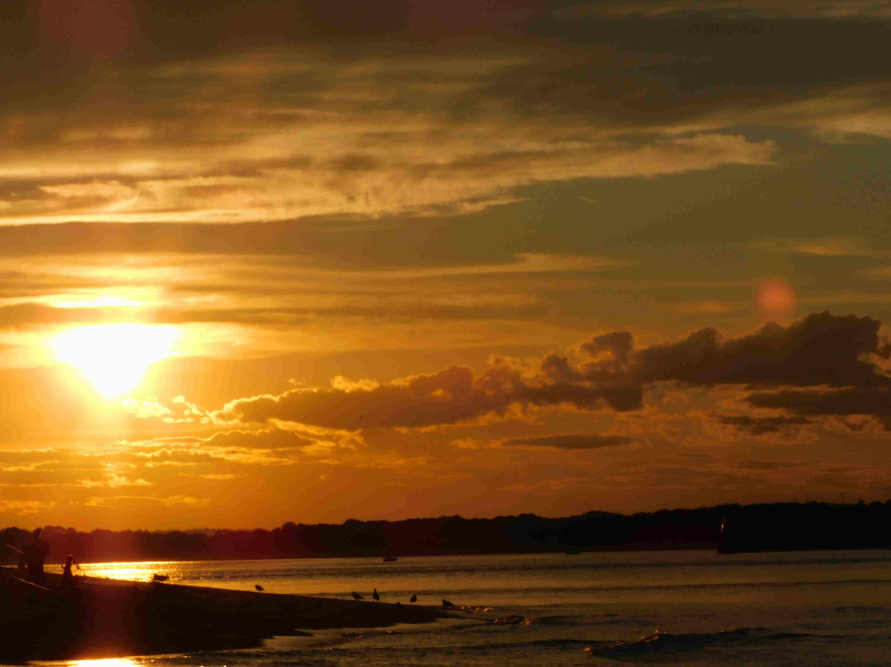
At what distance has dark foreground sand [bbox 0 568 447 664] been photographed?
6372 centimetres

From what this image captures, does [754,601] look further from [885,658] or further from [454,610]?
[885,658]

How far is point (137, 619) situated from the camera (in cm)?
7012

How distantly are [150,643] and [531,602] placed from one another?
53800 mm

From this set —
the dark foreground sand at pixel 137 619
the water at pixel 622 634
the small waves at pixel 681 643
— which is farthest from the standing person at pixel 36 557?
the small waves at pixel 681 643

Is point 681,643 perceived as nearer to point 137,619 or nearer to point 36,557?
point 137,619

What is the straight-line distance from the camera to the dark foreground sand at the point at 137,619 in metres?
63.7

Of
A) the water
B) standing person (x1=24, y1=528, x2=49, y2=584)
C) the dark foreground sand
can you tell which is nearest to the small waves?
the water

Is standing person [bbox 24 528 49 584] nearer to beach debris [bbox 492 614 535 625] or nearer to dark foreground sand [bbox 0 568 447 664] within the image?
dark foreground sand [bbox 0 568 447 664]

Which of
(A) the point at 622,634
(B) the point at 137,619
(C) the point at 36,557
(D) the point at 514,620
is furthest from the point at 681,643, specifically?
(C) the point at 36,557

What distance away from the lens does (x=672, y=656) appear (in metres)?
68.7

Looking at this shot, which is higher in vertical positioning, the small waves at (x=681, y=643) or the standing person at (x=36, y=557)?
the standing person at (x=36, y=557)

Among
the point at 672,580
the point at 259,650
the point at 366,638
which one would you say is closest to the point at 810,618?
the point at 366,638

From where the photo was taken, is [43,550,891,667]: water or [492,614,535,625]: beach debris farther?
[492,614,535,625]: beach debris

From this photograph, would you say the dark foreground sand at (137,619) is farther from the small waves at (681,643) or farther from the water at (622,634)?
the small waves at (681,643)
